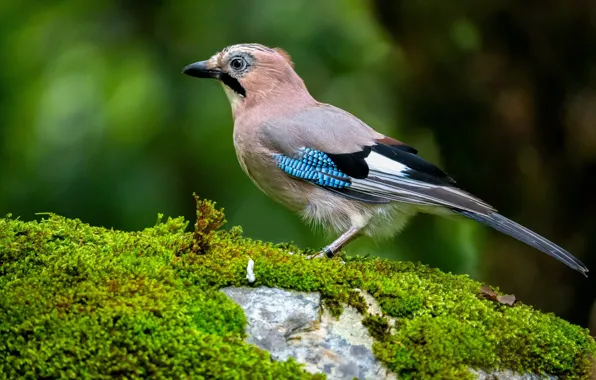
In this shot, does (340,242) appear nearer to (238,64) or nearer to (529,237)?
(529,237)

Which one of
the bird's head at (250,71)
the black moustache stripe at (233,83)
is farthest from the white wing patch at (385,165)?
the black moustache stripe at (233,83)

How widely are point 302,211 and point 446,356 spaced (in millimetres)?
1698

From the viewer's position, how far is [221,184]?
6.07 m

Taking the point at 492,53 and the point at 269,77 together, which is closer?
the point at 269,77

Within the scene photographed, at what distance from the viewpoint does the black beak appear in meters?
5.14

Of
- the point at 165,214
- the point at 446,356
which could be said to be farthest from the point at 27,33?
the point at 446,356

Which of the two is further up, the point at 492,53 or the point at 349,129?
the point at 492,53

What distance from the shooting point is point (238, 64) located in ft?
17.1

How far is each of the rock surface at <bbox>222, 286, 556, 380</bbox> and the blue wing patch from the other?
125 centimetres

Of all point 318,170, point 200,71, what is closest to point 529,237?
point 318,170

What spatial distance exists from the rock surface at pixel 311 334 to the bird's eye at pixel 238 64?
2128 mm

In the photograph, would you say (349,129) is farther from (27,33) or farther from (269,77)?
(27,33)

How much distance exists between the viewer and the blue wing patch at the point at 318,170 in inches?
183

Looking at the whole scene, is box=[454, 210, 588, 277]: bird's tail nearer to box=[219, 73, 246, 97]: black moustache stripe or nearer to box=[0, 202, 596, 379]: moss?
box=[0, 202, 596, 379]: moss
